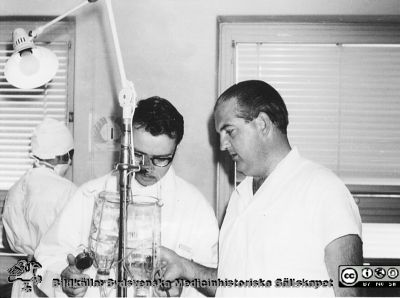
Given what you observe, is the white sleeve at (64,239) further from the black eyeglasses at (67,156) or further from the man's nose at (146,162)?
the black eyeglasses at (67,156)

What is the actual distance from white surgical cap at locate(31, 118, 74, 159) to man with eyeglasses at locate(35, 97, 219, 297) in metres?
0.66

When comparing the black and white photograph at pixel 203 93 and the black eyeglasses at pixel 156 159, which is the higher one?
the black and white photograph at pixel 203 93

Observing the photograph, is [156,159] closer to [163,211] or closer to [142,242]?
[163,211]

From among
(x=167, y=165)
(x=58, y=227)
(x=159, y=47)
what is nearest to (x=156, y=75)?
(x=159, y=47)

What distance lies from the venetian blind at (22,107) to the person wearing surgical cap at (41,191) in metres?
0.31

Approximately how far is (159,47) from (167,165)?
101 cm

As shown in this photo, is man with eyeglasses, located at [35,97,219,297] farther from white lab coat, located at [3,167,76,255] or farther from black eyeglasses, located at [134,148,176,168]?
white lab coat, located at [3,167,76,255]

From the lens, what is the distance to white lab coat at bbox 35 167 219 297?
1455 millimetres

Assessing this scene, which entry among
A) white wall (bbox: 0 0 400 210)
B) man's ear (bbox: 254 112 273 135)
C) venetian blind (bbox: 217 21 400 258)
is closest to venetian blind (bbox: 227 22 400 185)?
venetian blind (bbox: 217 21 400 258)

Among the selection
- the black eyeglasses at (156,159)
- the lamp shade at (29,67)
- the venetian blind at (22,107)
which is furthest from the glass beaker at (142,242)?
the venetian blind at (22,107)

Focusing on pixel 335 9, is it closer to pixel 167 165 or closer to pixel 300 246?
pixel 167 165

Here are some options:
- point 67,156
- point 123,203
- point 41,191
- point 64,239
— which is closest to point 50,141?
point 67,156

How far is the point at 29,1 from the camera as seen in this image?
2.43 metres

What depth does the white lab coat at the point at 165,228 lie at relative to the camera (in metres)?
1.46
